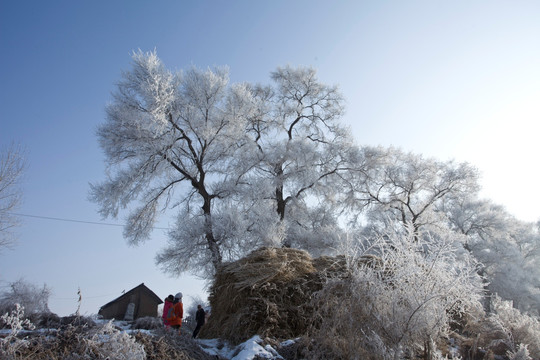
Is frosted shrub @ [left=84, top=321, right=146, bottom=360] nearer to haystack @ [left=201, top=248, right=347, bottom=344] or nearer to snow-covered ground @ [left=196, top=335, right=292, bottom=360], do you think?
snow-covered ground @ [left=196, top=335, right=292, bottom=360]

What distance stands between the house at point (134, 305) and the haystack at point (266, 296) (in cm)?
2157

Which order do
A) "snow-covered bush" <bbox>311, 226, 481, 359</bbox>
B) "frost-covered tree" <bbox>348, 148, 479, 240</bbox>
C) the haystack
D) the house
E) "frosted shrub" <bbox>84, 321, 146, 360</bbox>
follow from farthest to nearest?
the house → "frost-covered tree" <bbox>348, 148, 479, 240</bbox> → the haystack → "snow-covered bush" <bbox>311, 226, 481, 359</bbox> → "frosted shrub" <bbox>84, 321, 146, 360</bbox>

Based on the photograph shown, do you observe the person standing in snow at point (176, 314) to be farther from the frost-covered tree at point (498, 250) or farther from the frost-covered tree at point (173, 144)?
the frost-covered tree at point (498, 250)

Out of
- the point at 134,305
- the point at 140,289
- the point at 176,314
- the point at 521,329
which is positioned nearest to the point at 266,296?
the point at 176,314

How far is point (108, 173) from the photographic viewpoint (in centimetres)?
1409

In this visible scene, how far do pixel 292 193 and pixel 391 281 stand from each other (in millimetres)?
13396

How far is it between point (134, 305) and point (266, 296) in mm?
23550

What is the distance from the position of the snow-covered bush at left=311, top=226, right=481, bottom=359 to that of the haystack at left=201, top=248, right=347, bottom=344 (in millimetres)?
664

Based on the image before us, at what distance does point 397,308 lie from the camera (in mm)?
4410

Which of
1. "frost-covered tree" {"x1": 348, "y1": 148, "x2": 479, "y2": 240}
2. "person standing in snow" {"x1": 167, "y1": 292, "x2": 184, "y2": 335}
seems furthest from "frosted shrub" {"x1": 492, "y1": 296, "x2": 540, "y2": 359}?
"frost-covered tree" {"x1": 348, "y1": 148, "x2": 479, "y2": 240}

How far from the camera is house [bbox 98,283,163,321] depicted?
82.5 feet

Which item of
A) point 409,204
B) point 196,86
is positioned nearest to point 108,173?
point 196,86

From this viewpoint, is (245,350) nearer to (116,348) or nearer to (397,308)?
(116,348)

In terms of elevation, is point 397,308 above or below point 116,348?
above
